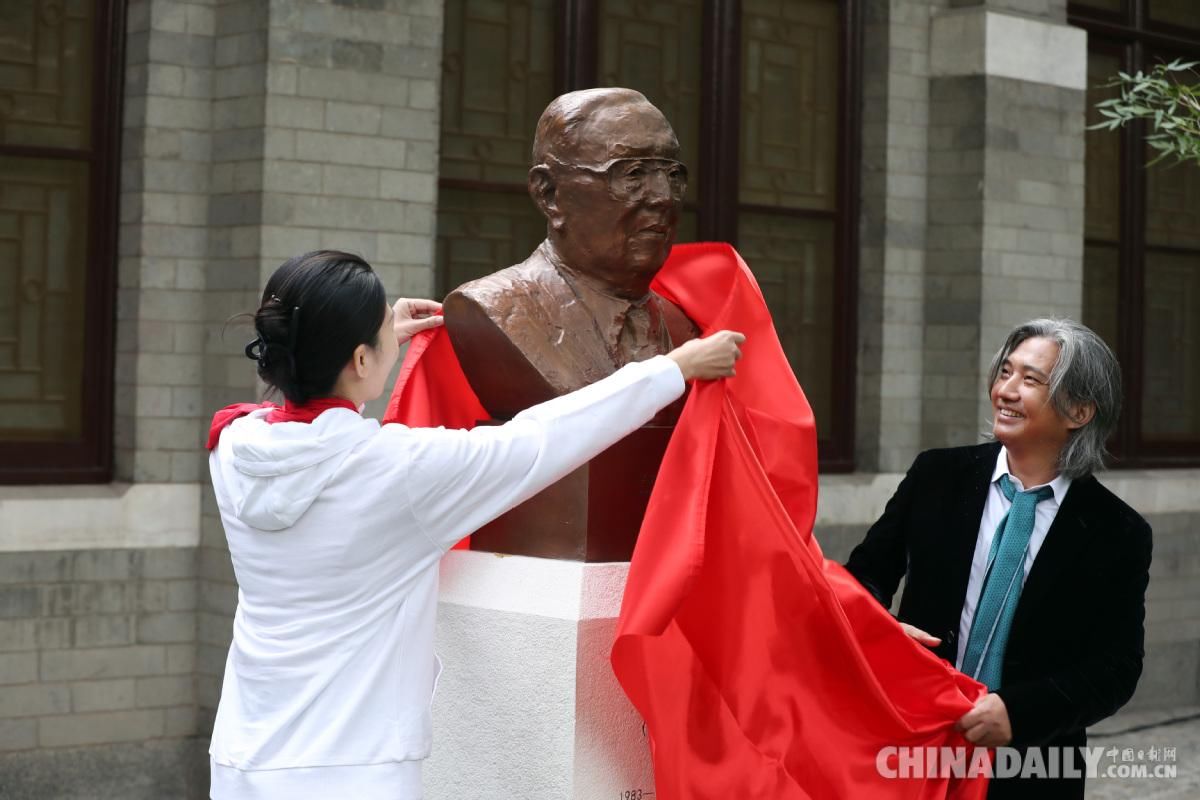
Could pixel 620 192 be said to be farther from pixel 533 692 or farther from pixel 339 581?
pixel 339 581

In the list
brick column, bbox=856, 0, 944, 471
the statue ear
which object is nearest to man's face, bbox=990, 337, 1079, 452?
the statue ear

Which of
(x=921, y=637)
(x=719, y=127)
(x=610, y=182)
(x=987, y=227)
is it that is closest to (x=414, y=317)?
(x=610, y=182)

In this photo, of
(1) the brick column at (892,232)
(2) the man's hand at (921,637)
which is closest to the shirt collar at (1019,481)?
(2) the man's hand at (921,637)

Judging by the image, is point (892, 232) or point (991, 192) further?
point (892, 232)

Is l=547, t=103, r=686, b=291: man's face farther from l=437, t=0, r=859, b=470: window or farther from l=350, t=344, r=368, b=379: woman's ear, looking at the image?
l=437, t=0, r=859, b=470: window

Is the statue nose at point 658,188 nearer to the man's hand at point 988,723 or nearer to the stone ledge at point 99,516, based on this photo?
the man's hand at point 988,723

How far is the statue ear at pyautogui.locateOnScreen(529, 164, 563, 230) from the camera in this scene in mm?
3900

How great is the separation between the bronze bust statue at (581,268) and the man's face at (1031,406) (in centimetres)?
78

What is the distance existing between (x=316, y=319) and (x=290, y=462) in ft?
0.84

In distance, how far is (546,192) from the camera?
12.9ft

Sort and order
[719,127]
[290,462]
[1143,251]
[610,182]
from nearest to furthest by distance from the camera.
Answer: [290,462], [610,182], [719,127], [1143,251]

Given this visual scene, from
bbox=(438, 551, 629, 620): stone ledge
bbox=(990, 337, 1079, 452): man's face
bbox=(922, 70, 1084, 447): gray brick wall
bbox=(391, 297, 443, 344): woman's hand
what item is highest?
bbox=(922, 70, 1084, 447): gray brick wall

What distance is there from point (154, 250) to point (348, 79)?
1.08m

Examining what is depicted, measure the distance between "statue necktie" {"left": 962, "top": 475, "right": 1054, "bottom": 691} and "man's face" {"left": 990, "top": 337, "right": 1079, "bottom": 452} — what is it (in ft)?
0.37
